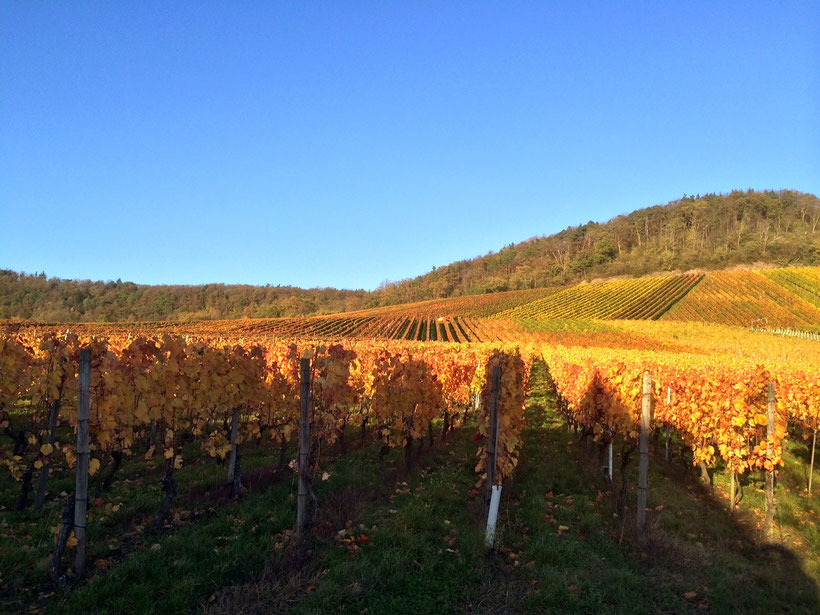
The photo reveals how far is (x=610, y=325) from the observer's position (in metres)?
45.0

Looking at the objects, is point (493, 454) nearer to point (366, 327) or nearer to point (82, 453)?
point (82, 453)

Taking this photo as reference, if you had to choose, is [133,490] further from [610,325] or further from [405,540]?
[610,325]

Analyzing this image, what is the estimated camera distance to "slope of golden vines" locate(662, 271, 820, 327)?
155 feet

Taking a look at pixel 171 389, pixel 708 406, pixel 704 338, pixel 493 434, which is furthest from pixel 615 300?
pixel 171 389

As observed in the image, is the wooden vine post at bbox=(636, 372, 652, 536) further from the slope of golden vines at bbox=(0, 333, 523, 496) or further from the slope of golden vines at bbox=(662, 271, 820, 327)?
the slope of golden vines at bbox=(662, 271, 820, 327)

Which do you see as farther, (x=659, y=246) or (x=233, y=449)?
(x=659, y=246)

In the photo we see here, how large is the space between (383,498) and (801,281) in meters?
73.5

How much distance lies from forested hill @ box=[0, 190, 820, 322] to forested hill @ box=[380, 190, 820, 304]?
24 cm

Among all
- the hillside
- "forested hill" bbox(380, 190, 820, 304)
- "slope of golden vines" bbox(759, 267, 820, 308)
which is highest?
"forested hill" bbox(380, 190, 820, 304)

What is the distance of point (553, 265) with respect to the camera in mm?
101625

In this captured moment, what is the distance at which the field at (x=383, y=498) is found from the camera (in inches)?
157

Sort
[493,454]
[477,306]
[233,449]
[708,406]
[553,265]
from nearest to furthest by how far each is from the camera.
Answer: [493,454], [233,449], [708,406], [477,306], [553,265]

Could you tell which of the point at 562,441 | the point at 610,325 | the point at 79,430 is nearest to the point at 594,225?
the point at 610,325

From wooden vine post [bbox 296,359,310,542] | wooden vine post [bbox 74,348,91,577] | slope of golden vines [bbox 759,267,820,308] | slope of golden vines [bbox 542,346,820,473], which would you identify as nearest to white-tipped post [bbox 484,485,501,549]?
wooden vine post [bbox 296,359,310,542]
